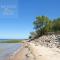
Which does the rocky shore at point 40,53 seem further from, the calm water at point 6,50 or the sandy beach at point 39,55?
the calm water at point 6,50

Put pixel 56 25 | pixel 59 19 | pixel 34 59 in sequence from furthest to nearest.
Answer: pixel 59 19
pixel 56 25
pixel 34 59

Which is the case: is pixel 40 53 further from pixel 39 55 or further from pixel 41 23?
pixel 41 23

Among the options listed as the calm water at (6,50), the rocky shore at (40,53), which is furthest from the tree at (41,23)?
the rocky shore at (40,53)

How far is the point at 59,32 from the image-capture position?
3135 inches

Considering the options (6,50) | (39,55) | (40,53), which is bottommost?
(39,55)

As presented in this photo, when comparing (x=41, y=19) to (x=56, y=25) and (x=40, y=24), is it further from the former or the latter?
(x=56, y=25)

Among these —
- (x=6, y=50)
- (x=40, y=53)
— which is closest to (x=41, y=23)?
(x=6, y=50)

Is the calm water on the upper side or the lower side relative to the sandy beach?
upper

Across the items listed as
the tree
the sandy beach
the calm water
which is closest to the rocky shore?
the sandy beach

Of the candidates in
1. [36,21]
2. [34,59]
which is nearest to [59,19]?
[36,21]

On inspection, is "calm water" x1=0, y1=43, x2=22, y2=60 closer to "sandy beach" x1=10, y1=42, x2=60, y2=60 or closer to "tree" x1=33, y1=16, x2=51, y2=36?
"sandy beach" x1=10, y1=42, x2=60, y2=60

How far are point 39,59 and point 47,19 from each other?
79.8 meters

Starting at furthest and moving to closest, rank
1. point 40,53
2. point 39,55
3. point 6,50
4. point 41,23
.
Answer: point 41,23
point 6,50
point 40,53
point 39,55

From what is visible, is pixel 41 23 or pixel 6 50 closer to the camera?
pixel 6 50
